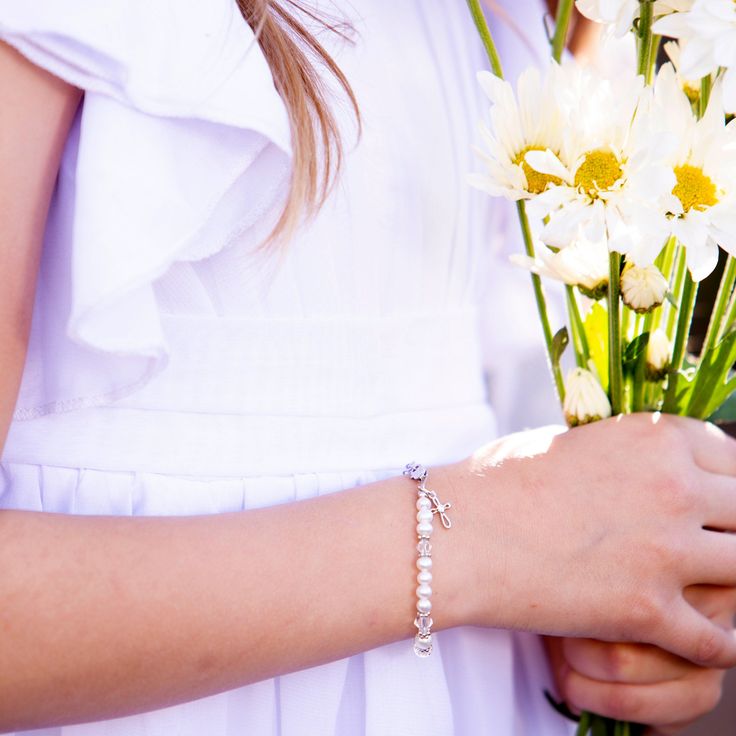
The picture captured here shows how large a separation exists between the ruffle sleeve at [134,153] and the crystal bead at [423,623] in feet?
0.89

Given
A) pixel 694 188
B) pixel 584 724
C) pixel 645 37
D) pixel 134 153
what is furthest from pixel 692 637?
pixel 134 153

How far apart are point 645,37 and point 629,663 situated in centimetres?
53

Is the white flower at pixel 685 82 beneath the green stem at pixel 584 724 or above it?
above

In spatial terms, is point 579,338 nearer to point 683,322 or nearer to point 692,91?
point 683,322

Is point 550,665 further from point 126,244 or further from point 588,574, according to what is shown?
point 126,244

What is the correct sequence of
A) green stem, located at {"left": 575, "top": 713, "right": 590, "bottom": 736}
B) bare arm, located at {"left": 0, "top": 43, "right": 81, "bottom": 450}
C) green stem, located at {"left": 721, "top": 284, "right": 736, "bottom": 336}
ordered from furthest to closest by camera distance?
green stem, located at {"left": 575, "top": 713, "right": 590, "bottom": 736}
green stem, located at {"left": 721, "top": 284, "right": 736, "bottom": 336}
bare arm, located at {"left": 0, "top": 43, "right": 81, "bottom": 450}

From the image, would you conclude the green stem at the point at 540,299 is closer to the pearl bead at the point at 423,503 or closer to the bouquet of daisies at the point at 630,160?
the bouquet of daisies at the point at 630,160

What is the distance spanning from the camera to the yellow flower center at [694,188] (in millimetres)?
577

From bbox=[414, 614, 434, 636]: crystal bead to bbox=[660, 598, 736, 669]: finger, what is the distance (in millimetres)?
208

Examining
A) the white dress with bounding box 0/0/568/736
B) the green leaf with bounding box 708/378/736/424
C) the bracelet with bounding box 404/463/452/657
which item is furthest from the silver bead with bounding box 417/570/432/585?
the green leaf with bounding box 708/378/736/424

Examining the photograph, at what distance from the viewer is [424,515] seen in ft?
2.08

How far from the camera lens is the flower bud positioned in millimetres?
678

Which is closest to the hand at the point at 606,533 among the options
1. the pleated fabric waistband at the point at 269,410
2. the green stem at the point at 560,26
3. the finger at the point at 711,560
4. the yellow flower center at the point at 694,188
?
the finger at the point at 711,560

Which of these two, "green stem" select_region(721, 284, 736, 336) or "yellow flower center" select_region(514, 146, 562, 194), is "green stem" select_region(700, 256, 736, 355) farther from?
"yellow flower center" select_region(514, 146, 562, 194)
